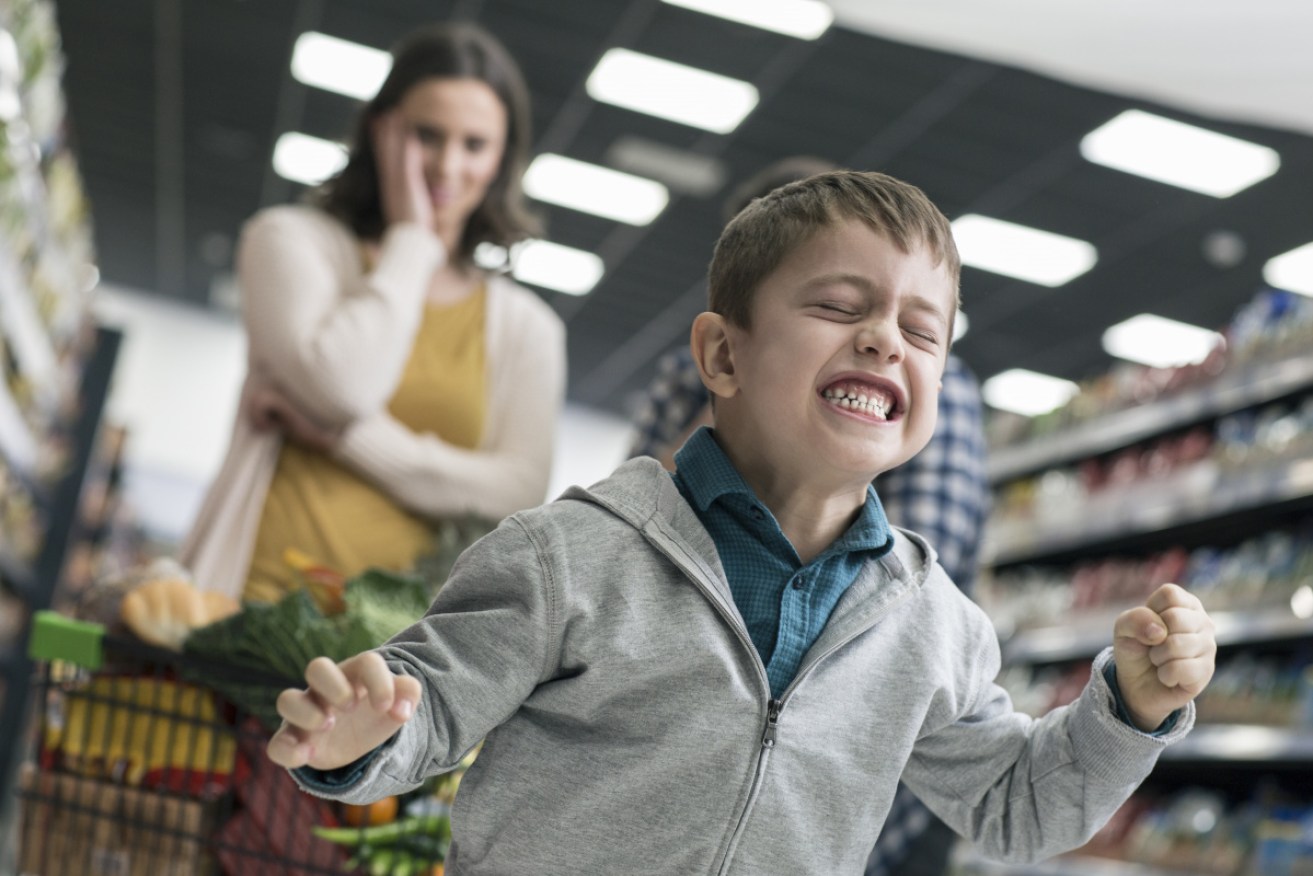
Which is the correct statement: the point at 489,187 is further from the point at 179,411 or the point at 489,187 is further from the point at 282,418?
the point at 179,411

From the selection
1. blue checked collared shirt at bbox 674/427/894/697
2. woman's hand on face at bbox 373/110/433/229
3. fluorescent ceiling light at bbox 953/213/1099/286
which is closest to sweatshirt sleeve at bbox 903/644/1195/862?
blue checked collared shirt at bbox 674/427/894/697

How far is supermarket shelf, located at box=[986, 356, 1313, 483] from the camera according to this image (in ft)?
16.7

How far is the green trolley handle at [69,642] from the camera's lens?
59.4 inches

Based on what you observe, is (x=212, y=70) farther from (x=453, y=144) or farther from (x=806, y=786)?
(x=806, y=786)

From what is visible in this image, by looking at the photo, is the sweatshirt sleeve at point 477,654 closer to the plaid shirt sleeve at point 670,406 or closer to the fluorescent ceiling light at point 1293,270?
the plaid shirt sleeve at point 670,406

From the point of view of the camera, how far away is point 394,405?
2.04 metres

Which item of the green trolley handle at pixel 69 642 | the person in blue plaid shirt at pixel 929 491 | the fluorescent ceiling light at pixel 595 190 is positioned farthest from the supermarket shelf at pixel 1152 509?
the fluorescent ceiling light at pixel 595 190

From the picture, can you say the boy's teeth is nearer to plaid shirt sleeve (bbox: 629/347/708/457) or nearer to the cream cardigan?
the cream cardigan

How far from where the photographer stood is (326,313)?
6.39 feet

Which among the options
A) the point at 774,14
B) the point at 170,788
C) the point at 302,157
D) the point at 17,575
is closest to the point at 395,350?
the point at 170,788

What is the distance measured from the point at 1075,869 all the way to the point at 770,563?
4775 mm

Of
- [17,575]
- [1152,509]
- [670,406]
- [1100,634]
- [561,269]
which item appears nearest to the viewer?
[670,406]

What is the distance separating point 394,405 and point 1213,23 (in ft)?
4.05

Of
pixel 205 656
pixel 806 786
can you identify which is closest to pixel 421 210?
pixel 205 656
